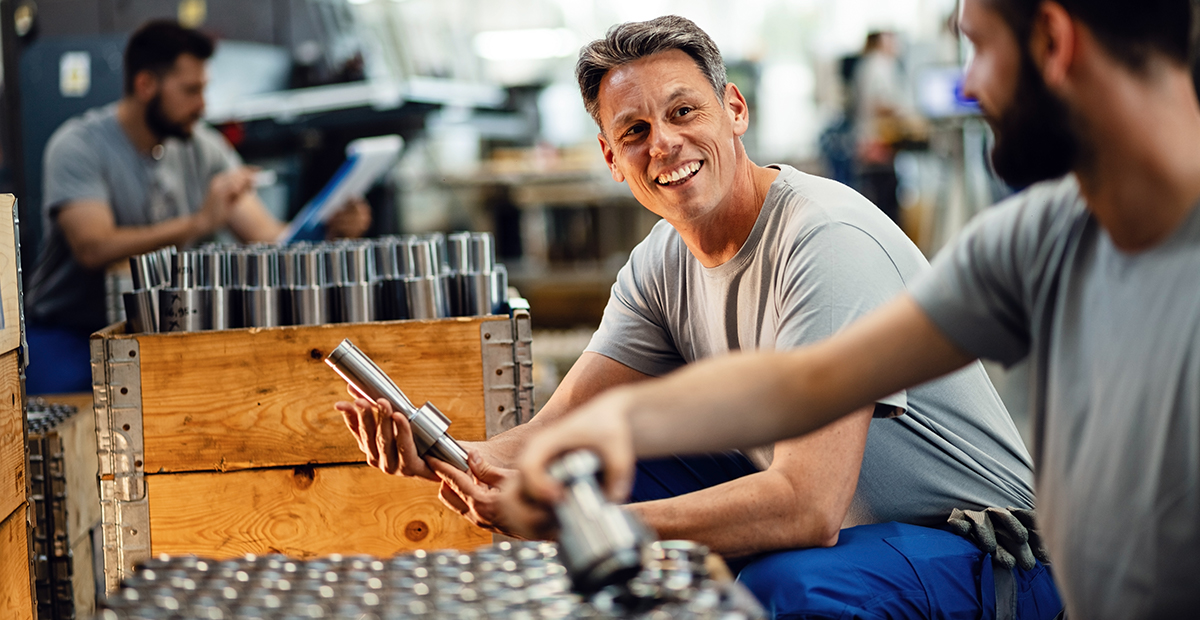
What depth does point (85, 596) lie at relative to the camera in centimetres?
250

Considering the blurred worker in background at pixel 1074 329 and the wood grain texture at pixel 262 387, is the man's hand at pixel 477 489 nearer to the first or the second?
the wood grain texture at pixel 262 387

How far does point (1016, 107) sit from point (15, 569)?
1.80 metres

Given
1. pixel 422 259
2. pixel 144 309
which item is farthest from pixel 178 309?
pixel 422 259

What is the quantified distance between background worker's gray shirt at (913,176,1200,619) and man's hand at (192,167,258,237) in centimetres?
267

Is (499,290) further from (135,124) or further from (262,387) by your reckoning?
(135,124)

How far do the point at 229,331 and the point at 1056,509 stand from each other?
1436mm

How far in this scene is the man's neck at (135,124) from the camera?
367cm

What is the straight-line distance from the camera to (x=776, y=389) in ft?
3.61

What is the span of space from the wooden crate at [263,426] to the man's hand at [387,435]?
26 centimetres

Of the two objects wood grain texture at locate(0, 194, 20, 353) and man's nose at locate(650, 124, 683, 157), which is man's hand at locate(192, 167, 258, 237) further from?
man's nose at locate(650, 124, 683, 157)

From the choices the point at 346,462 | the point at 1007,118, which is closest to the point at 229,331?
the point at 346,462

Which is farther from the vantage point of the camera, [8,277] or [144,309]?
[144,309]

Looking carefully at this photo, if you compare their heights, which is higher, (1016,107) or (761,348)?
(1016,107)

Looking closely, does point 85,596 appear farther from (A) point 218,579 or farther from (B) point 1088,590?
(B) point 1088,590
